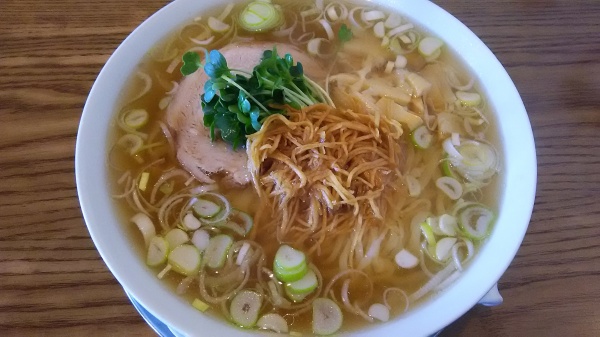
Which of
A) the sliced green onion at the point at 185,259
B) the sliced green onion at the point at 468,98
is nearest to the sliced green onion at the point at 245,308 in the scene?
the sliced green onion at the point at 185,259

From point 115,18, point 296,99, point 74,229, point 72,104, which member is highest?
point 296,99

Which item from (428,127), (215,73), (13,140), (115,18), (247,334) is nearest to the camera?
(247,334)

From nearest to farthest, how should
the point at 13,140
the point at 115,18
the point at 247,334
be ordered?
the point at 247,334, the point at 13,140, the point at 115,18

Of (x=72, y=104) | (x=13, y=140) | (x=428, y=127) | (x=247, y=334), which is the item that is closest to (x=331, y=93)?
(x=428, y=127)

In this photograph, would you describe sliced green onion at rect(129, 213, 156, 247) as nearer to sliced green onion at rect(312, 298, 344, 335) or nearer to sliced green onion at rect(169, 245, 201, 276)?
sliced green onion at rect(169, 245, 201, 276)

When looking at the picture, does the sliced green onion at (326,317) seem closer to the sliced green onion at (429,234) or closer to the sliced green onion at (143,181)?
the sliced green onion at (429,234)

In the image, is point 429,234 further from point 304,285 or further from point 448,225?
point 304,285

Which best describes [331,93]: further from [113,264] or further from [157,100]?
[113,264]
